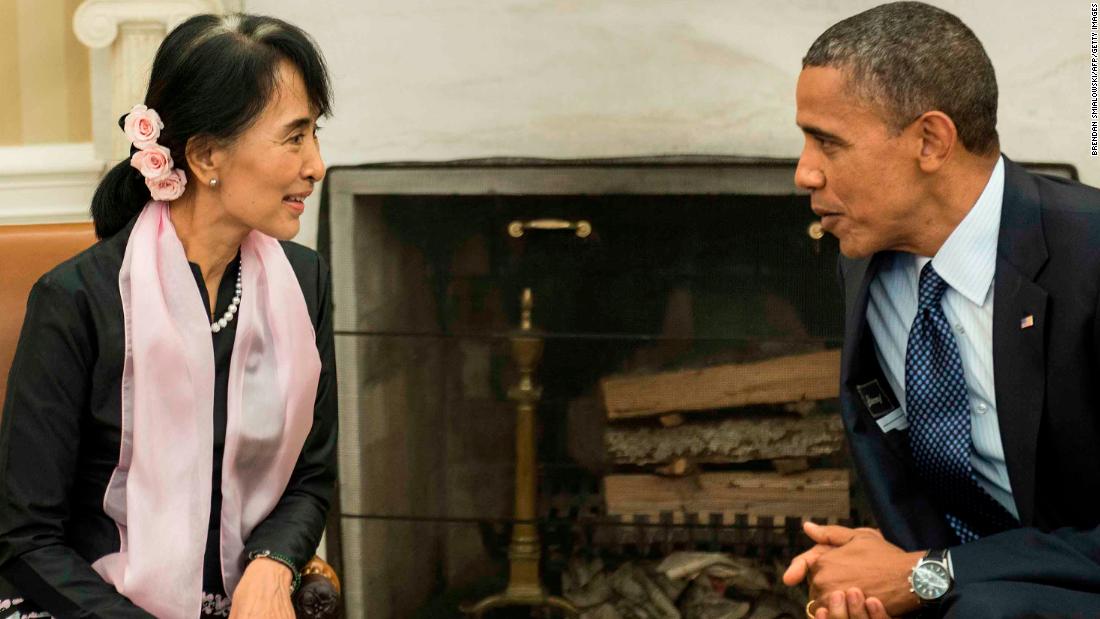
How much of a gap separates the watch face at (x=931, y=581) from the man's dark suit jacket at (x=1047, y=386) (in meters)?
0.02

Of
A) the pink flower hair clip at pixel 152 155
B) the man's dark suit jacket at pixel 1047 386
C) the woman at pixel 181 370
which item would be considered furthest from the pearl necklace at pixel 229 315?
the man's dark suit jacket at pixel 1047 386

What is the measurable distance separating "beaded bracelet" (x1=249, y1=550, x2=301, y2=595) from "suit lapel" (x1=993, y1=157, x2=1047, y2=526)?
1.01 metres

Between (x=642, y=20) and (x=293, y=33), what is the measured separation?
3.55ft

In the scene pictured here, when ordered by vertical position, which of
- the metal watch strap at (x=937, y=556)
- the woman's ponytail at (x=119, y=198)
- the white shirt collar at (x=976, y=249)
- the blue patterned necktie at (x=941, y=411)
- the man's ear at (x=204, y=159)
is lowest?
the metal watch strap at (x=937, y=556)

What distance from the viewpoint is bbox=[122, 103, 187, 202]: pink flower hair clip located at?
1.92 meters

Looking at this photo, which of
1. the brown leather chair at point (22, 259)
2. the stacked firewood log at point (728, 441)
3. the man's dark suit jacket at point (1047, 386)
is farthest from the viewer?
the stacked firewood log at point (728, 441)

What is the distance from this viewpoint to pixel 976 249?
1.89 meters

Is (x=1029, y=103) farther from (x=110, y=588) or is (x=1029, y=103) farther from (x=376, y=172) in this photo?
(x=110, y=588)

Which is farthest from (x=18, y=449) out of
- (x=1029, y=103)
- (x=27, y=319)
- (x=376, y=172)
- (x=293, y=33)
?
(x=1029, y=103)

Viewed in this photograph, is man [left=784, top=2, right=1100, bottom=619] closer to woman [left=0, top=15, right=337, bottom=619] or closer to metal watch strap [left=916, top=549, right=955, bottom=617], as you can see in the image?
metal watch strap [left=916, top=549, right=955, bottom=617]

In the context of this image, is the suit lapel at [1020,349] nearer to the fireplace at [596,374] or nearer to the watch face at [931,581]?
the watch face at [931,581]

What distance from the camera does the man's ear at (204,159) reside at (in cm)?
196

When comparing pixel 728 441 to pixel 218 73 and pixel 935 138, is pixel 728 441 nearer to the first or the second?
pixel 935 138

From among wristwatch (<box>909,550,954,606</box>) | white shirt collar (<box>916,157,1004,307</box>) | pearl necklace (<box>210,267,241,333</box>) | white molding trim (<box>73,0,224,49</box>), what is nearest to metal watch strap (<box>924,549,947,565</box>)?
wristwatch (<box>909,550,954,606</box>)
